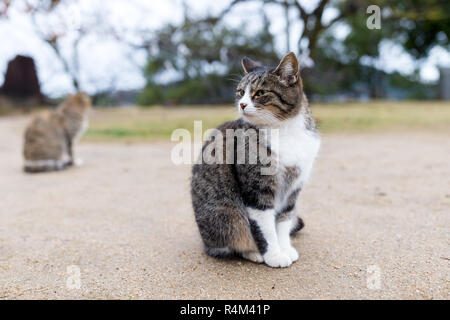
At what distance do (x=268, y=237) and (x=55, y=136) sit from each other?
15.3 ft

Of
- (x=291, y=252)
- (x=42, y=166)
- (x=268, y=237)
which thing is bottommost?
(x=42, y=166)

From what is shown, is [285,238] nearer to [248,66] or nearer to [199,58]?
[248,66]

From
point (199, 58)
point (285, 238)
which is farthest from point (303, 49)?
point (285, 238)

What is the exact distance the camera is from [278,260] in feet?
7.26

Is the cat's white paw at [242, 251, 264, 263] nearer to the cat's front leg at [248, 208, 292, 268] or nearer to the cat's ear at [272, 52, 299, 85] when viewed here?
the cat's front leg at [248, 208, 292, 268]

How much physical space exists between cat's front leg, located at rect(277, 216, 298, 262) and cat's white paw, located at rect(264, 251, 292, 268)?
75 millimetres

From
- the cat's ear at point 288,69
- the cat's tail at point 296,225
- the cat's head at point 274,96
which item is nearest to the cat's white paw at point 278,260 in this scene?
the cat's tail at point 296,225

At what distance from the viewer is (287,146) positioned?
220cm

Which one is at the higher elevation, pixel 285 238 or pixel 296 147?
pixel 296 147

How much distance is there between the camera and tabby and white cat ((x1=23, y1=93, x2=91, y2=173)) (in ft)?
Answer: 18.1

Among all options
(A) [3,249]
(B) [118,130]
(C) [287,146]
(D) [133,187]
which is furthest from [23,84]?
(C) [287,146]

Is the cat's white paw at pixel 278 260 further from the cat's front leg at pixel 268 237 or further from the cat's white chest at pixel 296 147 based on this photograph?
the cat's white chest at pixel 296 147

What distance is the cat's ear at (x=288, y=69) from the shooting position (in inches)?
87.7
